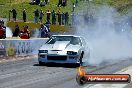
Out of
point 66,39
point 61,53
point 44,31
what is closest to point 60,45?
point 61,53

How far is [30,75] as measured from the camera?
14.4 m

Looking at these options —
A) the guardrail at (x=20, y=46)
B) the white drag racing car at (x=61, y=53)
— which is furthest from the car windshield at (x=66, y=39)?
the guardrail at (x=20, y=46)

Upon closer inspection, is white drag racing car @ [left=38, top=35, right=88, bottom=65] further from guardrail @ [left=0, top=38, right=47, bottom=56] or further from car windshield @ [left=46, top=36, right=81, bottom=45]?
guardrail @ [left=0, top=38, right=47, bottom=56]

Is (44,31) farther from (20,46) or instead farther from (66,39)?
(66,39)

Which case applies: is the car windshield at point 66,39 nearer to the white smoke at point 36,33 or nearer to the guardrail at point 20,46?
the guardrail at point 20,46

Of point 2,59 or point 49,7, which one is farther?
point 49,7

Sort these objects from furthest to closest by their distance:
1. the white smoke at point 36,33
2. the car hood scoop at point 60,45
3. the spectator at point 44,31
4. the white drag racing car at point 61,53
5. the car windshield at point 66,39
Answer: the white smoke at point 36,33
the spectator at point 44,31
the car windshield at point 66,39
the car hood scoop at point 60,45
the white drag racing car at point 61,53

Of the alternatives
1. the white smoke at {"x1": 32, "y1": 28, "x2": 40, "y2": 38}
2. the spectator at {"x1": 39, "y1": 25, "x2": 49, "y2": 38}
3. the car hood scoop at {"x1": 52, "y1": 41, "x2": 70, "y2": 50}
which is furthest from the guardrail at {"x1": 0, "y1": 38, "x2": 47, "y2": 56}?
the white smoke at {"x1": 32, "y1": 28, "x2": 40, "y2": 38}

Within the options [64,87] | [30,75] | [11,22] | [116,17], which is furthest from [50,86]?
[116,17]

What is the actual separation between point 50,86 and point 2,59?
11046mm

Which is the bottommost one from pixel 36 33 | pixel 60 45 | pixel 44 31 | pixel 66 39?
pixel 36 33

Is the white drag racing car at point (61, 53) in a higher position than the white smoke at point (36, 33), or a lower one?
higher

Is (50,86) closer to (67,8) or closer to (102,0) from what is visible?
(67,8)

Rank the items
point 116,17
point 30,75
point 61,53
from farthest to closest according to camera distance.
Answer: point 116,17
point 61,53
point 30,75
